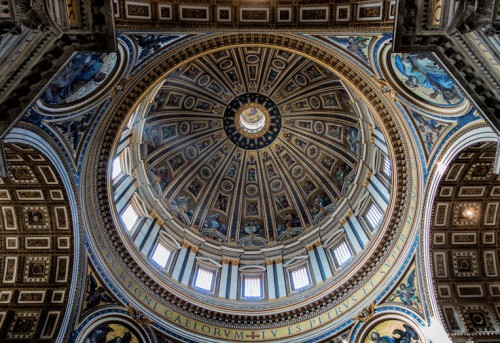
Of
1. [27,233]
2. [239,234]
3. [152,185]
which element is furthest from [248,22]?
[239,234]

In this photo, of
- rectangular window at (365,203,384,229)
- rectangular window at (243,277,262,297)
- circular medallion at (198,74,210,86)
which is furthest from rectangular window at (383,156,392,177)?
circular medallion at (198,74,210,86)

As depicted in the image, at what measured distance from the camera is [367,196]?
77.8 feet

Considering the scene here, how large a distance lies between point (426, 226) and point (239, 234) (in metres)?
15.2

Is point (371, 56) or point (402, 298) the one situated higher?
point (371, 56)

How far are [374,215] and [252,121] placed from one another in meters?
14.1

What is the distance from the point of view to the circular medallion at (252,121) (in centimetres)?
3128

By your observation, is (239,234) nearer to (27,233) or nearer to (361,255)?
(361,255)

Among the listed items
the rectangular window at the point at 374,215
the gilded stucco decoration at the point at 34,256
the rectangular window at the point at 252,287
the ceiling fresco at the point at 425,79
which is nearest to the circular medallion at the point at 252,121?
the rectangular window at the point at 252,287

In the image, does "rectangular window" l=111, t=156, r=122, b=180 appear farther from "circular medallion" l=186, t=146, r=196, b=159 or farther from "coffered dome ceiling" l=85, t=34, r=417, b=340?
"circular medallion" l=186, t=146, r=196, b=159

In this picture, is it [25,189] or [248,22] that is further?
[25,189]

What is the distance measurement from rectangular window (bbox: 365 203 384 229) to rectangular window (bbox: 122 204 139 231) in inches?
520

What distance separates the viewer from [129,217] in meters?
22.4

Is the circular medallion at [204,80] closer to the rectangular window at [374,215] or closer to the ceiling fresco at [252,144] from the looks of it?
the ceiling fresco at [252,144]

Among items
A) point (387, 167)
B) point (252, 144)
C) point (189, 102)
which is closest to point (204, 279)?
point (387, 167)
